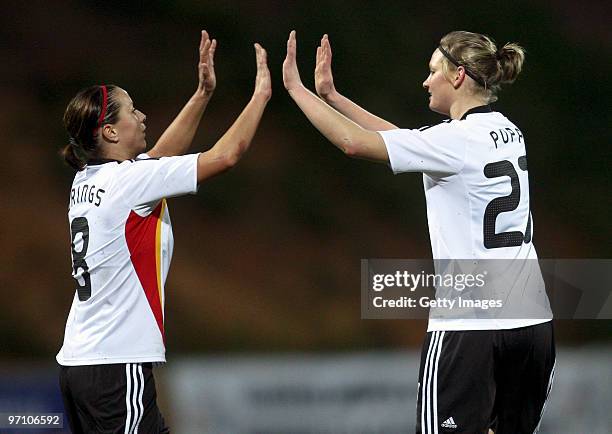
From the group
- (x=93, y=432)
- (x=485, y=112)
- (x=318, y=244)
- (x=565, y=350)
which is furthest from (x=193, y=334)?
(x=485, y=112)

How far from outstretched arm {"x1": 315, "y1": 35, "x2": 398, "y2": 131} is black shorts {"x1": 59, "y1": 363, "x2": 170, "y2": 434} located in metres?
1.17

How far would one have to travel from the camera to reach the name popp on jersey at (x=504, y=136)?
2.82 m

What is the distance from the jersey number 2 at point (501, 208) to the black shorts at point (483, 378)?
26 cm

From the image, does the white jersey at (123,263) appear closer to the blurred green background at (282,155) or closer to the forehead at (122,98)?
the forehead at (122,98)

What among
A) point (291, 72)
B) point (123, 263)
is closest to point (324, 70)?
point (291, 72)

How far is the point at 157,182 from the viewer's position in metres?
2.79

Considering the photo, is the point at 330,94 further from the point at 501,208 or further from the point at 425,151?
the point at 501,208

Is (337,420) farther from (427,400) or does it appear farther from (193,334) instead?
(427,400)

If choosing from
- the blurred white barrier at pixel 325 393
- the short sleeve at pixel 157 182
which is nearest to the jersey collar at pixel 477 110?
the short sleeve at pixel 157 182

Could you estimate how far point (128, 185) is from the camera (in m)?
2.79

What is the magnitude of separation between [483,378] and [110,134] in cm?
137

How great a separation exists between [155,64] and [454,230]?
10.2 ft
